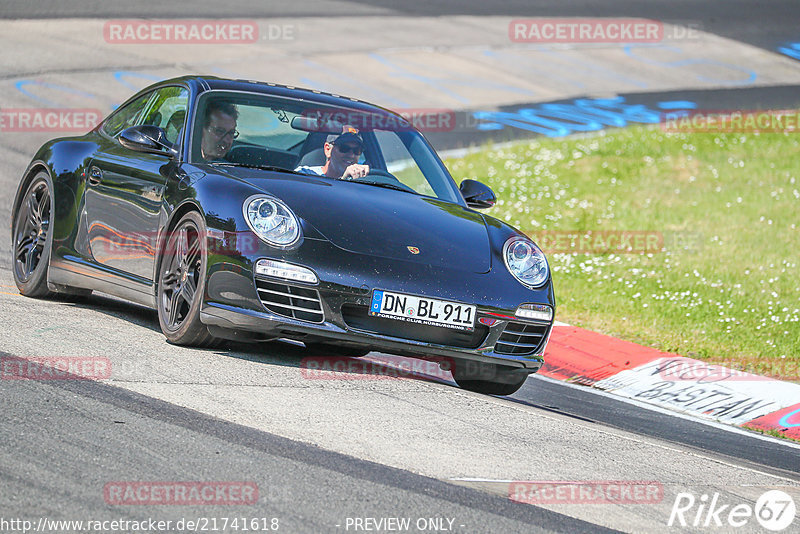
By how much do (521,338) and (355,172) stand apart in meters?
1.49

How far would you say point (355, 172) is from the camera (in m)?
7.19

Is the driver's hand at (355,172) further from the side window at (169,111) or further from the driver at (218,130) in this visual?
the side window at (169,111)

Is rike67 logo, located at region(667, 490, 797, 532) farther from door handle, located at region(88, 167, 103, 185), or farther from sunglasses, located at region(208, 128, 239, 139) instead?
door handle, located at region(88, 167, 103, 185)

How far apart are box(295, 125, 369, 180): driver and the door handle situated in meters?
1.29

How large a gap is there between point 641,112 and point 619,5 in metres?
9.99

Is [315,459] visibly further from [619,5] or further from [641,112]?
[619,5]

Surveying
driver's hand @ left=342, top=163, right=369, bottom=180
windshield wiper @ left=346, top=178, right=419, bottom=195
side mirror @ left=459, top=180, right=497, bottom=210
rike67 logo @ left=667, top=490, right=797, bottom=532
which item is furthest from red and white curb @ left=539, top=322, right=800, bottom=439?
rike67 logo @ left=667, top=490, right=797, bottom=532

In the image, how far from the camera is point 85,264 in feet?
24.1

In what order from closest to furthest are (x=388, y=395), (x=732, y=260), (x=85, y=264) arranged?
(x=388, y=395) → (x=85, y=264) → (x=732, y=260)

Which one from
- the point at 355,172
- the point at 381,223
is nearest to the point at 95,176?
the point at 355,172

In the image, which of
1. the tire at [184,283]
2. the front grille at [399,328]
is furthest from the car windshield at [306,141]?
the front grille at [399,328]

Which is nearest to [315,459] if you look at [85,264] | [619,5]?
[85,264]

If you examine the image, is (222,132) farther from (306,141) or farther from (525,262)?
(525,262)

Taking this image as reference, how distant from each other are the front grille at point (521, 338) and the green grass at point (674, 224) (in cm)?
272
